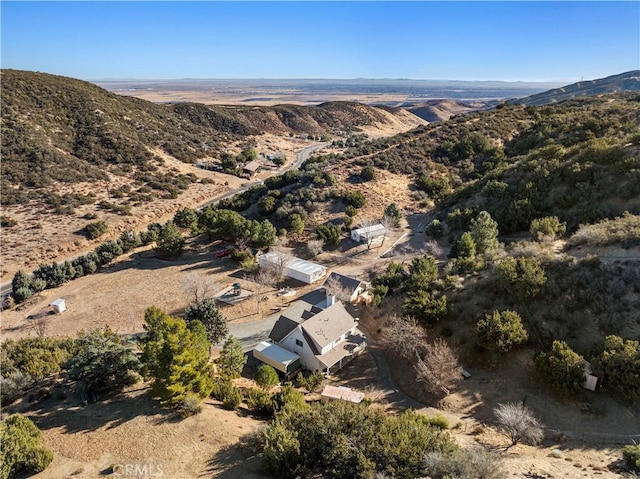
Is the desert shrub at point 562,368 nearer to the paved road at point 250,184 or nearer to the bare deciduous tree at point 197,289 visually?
the bare deciduous tree at point 197,289

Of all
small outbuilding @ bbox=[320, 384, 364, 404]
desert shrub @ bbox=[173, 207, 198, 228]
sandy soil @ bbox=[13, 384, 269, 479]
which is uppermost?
desert shrub @ bbox=[173, 207, 198, 228]

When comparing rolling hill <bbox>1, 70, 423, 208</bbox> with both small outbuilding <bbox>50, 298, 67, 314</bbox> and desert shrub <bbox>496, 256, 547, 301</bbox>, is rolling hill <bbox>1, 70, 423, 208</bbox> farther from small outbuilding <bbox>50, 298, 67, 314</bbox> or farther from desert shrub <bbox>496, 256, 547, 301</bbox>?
desert shrub <bbox>496, 256, 547, 301</bbox>

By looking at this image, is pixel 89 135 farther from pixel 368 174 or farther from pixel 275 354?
pixel 275 354

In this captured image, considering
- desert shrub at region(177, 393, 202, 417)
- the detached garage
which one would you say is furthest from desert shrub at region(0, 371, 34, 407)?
the detached garage

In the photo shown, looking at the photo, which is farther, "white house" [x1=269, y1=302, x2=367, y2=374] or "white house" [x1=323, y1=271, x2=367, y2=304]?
"white house" [x1=323, y1=271, x2=367, y2=304]

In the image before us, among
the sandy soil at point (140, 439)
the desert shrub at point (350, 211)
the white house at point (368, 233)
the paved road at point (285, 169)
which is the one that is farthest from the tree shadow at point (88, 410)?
the paved road at point (285, 169)
